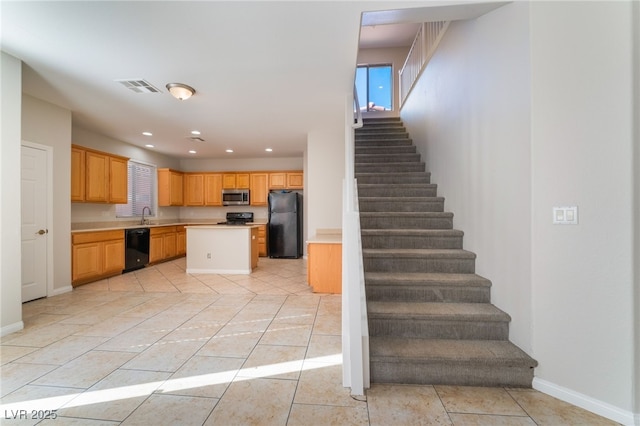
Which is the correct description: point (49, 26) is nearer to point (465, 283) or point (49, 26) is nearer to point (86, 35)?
point (86, 35)

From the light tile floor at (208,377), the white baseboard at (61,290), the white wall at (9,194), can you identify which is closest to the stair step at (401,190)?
the light tile floor at (208,377)

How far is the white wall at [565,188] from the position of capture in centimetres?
148

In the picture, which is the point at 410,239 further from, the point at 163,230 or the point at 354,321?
the point at 163,230

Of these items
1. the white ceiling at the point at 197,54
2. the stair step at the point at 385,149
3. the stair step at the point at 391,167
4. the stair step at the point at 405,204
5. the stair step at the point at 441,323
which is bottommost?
the stair step at the point at 441,323

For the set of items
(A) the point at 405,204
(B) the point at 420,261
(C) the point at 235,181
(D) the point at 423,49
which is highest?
(D) the point at 423,49

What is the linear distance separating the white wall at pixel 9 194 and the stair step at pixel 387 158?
3.94 m

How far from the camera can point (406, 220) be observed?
3031mm

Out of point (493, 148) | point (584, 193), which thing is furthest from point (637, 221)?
Answer: point (493, 148)

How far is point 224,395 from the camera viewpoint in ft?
5.55

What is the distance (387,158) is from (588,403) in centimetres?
343

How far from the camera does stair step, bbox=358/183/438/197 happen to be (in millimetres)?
3467

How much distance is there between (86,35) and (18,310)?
8.86ft

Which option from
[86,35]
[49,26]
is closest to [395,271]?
[86,35]

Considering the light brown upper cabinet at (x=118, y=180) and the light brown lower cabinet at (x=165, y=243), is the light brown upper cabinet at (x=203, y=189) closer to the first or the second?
the light brown lower cabinet at (x=165, y=243)
